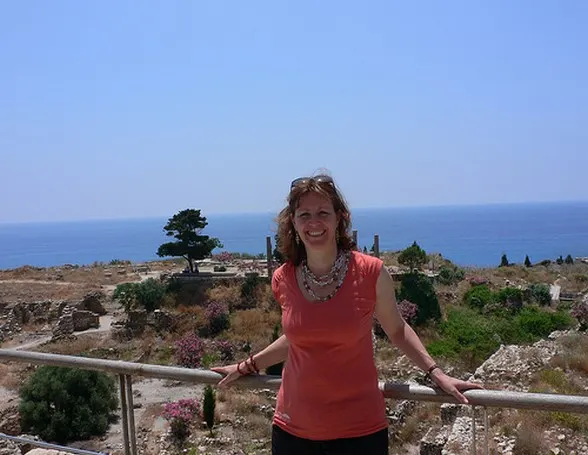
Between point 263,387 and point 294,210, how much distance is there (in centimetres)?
90

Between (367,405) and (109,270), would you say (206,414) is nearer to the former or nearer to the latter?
(367,405)

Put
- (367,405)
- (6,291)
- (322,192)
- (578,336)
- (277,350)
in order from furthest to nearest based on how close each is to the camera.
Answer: (6,291)
(578,336)
(277,350)
(322,192)
(367,405)

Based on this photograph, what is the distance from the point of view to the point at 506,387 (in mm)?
10602

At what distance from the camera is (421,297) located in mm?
24281

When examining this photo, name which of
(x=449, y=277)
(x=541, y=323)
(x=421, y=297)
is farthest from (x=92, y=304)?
(x=541, y=323)

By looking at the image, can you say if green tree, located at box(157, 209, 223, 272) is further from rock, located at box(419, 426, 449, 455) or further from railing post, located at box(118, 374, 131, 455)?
railing post, located at box(118, 374, 131, 455)

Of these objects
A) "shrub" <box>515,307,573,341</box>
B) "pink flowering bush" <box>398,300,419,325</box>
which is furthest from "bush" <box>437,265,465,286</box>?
"shrub" <box>515,307,573,341</box>

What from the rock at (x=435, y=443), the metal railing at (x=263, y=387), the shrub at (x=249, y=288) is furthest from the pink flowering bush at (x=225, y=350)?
the metal railing at (x=263, y=387)

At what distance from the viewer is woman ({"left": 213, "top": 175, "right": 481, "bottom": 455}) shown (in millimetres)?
2242

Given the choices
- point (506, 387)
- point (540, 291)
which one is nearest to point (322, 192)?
point (506, 387)

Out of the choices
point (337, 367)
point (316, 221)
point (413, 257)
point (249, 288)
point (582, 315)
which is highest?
point (316, 221)

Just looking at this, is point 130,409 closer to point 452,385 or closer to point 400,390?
point 400,390

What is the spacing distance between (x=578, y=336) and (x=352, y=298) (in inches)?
550

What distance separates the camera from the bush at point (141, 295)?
27.8 metres
